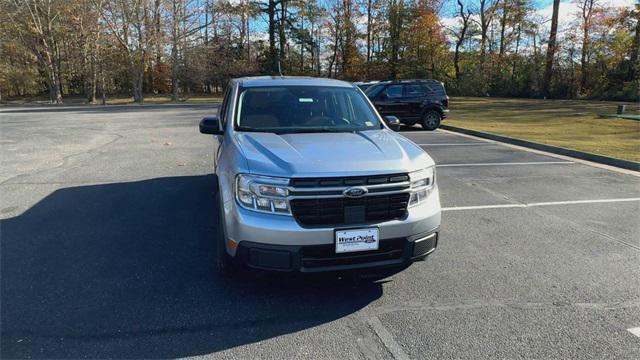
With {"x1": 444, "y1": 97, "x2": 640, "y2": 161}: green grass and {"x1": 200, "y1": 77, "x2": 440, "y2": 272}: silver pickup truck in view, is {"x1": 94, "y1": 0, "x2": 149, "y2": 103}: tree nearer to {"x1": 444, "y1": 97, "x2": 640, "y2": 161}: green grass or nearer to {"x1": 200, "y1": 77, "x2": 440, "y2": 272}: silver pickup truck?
{"x1": 444, "y1": 97, "x2": 640, "y2": 161}: green grass

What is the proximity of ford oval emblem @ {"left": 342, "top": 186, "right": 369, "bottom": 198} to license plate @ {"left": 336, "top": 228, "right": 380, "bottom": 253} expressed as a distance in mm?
261

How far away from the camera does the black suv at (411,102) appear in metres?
15.5

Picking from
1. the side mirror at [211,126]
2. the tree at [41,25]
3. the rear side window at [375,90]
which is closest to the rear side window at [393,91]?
the rear side window at [375,90]

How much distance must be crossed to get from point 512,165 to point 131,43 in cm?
3585

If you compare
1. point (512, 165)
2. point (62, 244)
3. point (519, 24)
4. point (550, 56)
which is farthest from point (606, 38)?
point (62, 244)

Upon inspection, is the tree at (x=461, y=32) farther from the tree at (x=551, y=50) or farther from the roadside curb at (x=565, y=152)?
the roadside curb at (x=565, y=152)

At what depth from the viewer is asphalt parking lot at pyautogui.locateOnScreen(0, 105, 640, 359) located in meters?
2.93

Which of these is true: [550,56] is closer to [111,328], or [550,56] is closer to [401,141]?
[401,141]

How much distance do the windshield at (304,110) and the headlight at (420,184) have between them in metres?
1.13

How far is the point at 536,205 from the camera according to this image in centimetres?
629

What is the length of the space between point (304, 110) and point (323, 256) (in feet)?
6.69

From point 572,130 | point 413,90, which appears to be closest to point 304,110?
point 413,90

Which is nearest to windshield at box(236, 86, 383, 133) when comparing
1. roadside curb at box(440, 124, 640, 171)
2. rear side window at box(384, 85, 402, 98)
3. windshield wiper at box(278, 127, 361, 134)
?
windshield wiper at box(278, 127, 361, 134)

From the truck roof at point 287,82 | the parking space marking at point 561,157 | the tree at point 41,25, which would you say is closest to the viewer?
the truck roof at point 287,82
